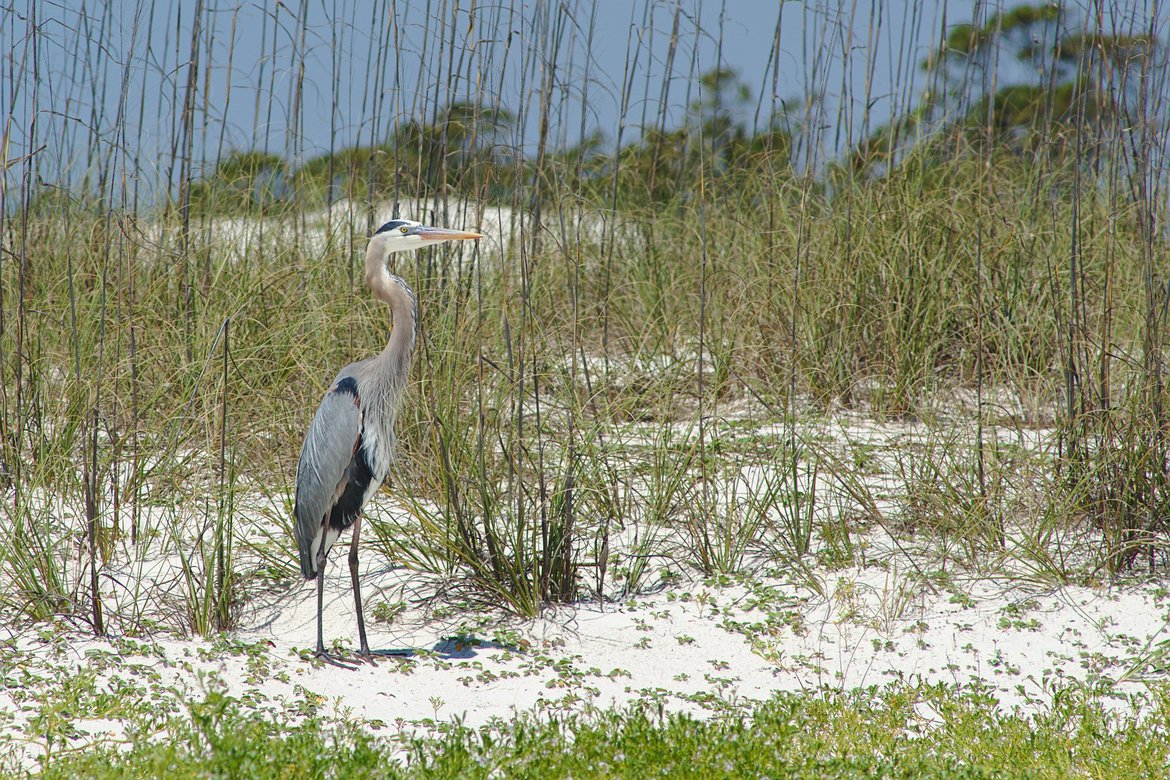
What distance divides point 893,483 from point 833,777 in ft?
7.59

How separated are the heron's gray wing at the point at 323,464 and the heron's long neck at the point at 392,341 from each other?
0.09 metres

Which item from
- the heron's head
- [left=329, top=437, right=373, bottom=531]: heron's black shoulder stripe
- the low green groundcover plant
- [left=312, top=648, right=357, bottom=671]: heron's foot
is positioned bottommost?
[left=312, top=648, right=357, bottom=671]: heron's foot

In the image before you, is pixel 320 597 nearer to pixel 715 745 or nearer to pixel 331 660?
pixel 331 660

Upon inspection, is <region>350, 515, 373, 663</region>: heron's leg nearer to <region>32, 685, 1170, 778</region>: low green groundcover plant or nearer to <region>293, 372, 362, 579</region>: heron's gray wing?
<region>293, 372, 362, 579</region>: heron's gray wing

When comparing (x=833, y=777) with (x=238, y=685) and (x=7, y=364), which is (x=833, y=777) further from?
(x=7, y=364)

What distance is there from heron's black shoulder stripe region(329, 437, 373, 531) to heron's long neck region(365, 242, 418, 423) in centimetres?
17

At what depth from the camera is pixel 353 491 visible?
3846 millimetres

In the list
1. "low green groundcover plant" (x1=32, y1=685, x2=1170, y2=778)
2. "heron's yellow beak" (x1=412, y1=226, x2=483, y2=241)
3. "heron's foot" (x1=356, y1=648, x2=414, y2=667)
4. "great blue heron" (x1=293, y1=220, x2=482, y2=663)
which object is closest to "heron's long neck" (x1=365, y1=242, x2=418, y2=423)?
"great blue heron" (x1=293, y1=220, x2=482, y2=663)

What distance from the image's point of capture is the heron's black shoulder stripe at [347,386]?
3836 millimetres

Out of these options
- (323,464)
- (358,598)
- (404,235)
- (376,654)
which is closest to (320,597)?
(358,598)

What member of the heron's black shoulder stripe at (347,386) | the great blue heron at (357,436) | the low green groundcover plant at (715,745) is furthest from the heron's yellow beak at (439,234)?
the low green groundcover plant at (715,745)

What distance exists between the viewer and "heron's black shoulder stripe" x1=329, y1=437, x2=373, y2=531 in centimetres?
383

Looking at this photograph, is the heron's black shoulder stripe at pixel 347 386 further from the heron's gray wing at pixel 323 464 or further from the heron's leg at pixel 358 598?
the heron's leg at pixel 358 598

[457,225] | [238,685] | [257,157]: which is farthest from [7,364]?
[238,685]
